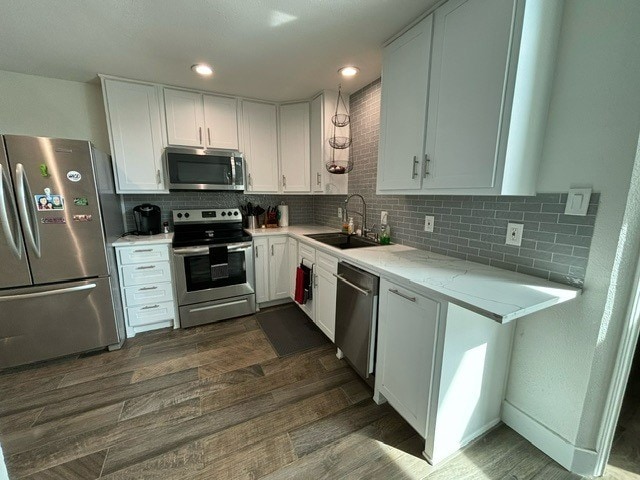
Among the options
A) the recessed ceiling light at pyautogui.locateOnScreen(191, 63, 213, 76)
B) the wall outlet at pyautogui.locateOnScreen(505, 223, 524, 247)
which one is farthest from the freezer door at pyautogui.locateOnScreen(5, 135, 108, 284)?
the wall outlet at pyautogui.locateOnScreen(505, 223, 524, 247)

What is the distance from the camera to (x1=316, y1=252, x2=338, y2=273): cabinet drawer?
6.87 feet

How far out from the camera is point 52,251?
2020 millimetres

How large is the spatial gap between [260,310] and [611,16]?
3.28m

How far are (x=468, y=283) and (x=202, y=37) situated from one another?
2288 millimetres

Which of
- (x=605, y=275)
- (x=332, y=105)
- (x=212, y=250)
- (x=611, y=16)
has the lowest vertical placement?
(x=212, y=250)

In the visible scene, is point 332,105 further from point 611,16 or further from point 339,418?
point 339,418

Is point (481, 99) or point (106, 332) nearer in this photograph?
point (481, 99)

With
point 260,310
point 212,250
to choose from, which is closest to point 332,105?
point 212,250

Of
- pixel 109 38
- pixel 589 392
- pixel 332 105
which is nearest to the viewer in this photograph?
pixel 589 392

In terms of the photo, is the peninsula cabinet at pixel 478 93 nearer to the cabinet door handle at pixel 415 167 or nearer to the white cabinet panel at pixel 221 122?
the cabinet door handle at pixel 415 167

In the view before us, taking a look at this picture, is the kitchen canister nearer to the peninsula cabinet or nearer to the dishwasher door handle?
the dishwasher door handle

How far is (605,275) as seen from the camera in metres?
1.18

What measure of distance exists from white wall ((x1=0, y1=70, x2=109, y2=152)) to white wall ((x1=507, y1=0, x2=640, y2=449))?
12.2 ft

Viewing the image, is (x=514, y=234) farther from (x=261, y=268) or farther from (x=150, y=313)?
(x=150, y=313)
